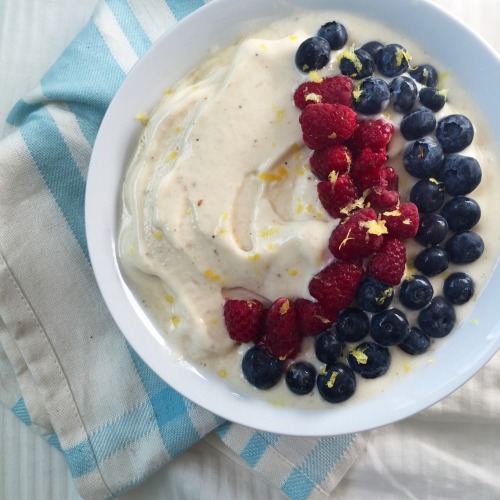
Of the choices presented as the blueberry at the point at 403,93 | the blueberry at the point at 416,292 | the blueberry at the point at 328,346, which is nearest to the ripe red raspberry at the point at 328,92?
the blueberry at the point at 403,93

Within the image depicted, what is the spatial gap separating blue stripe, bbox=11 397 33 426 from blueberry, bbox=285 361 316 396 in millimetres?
900

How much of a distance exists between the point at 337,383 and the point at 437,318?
0.96 feet

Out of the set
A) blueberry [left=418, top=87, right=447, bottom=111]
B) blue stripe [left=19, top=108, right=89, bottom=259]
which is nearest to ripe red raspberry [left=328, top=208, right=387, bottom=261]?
blueberry [left=418, top=87, right=447, bottom=111]

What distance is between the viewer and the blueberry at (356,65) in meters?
1.55

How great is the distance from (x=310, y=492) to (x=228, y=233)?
34.7 inches

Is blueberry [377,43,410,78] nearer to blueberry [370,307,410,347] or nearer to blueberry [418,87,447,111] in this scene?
blueberry [418,87,447,111]

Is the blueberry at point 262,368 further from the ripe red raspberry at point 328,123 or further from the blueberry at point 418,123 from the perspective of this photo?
the blueberry at point 418,123

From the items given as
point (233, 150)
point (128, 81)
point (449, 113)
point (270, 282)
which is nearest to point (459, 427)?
point (270, 282)

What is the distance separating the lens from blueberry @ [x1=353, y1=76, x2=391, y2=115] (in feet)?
4.89

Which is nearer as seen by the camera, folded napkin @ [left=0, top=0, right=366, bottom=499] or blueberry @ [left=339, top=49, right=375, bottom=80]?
blueberry @ [left=339, top=49, right=375, bottom=80]

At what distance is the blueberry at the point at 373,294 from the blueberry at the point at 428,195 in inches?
8.6

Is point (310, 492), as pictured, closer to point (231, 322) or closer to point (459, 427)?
point (459, 427)

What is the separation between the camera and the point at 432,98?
1.53 m

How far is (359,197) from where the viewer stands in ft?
4.92
